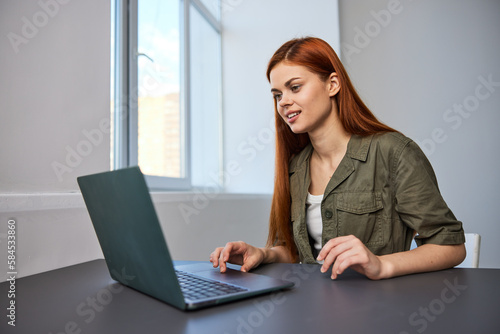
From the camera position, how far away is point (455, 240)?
3.01 ft

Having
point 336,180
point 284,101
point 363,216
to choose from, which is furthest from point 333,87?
point 363,216

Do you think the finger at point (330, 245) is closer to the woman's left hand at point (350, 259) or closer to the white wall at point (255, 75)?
the woman's left hand at point (350, 259)

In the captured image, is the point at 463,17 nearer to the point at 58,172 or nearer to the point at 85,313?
the point at 58,172

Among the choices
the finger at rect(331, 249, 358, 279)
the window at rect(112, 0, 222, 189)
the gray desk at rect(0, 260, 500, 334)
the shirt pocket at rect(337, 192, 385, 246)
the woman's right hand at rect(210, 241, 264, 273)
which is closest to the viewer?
the gray desk at rect(0, 260, 500, 334)

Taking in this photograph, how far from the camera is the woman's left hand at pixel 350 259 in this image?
702 mm

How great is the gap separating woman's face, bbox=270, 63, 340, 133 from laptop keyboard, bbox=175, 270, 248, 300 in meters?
0.68

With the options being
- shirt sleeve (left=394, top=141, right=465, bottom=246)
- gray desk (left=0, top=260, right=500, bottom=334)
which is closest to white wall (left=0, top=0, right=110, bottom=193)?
gray desk (left=0, top=260, right=500, bottom=334)

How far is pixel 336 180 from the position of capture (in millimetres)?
1152

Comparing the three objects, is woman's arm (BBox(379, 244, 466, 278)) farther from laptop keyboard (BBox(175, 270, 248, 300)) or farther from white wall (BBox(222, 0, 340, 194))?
white wall (BBox(222, 0, 340, 194))

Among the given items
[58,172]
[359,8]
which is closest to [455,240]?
→ [58,172]

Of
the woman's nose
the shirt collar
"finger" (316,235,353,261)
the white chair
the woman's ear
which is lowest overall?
the white chair

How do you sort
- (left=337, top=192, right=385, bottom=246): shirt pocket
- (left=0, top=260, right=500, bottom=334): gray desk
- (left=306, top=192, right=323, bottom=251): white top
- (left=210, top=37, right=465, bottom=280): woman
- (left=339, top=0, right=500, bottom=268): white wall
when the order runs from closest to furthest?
1. (left=0, top=260, right=500, bottom=334): gray desk
2. (left=210, top=37, right=465, bottom=280): woman
3. (left=337, top=192, right=385, bottom=246): shirt pocket
4. (left=306, top=192, right=323, bottom=251): white top
5. (left=339, top=0, right=500, bottom=268): white wall

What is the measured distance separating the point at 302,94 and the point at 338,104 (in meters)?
0.14

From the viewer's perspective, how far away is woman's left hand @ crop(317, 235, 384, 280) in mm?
702
